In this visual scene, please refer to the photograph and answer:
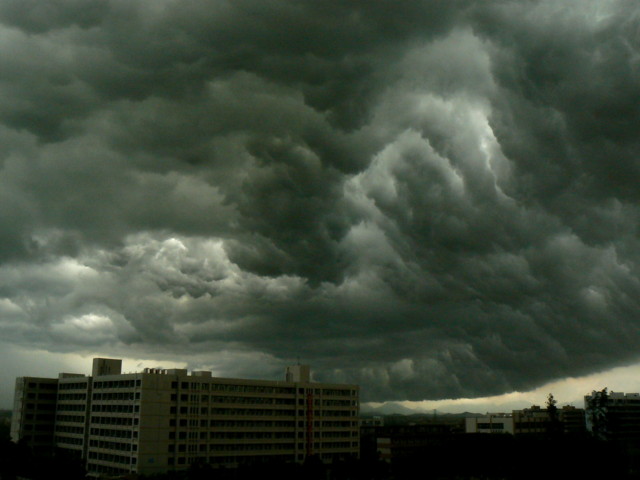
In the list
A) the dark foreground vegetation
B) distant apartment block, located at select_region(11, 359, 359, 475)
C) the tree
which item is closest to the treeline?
the dark foreground vegetation

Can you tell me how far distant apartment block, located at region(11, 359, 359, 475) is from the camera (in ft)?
431

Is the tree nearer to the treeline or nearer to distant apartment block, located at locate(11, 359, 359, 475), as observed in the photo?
distant apartment block, located at locate(11, 359, 359, 475)

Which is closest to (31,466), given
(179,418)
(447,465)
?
(179,418)

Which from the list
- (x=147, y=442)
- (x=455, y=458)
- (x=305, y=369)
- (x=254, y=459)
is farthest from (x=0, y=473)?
(x=455, y=458)

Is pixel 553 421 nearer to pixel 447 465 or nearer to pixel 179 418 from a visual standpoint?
pixel 447 465

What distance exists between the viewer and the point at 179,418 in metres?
134

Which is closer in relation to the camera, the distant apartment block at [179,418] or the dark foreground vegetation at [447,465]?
the dark foreground vegetation at [447,465]

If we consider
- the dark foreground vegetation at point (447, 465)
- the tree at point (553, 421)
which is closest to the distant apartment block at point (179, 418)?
the dark foreground vegetation at point (447, 465)

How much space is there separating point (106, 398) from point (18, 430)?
40737mm

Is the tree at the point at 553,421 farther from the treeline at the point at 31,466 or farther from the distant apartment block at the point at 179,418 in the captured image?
the treeline at the point at 31,466

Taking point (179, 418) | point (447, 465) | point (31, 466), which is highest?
point (179, 418)

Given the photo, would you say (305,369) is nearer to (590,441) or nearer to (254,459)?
(254,459)

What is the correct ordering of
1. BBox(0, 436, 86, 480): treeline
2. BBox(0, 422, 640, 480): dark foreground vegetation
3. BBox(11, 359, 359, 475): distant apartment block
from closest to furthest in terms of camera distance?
BBox(0, 436, 86, 480): treeline
BBox(0, 422, 640, 480): dark foreground vegetation
BBox(11, 359, 359, 475): distant apartment block

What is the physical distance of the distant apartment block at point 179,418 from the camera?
131m
